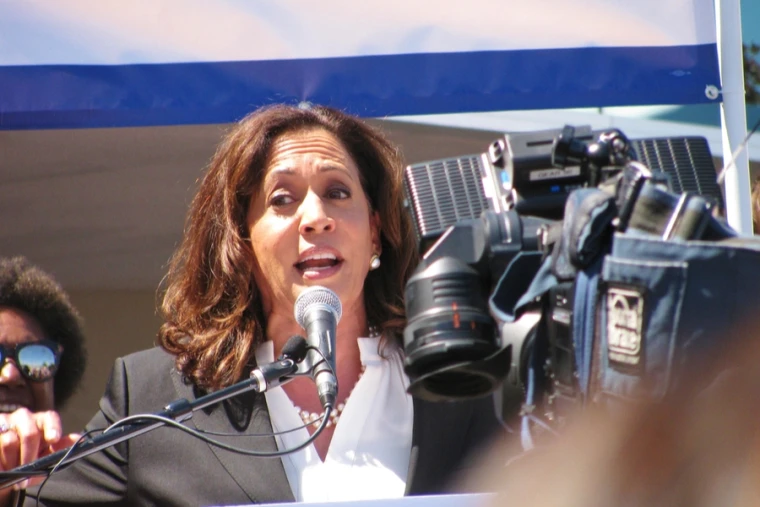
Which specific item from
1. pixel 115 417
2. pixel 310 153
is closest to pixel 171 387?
pixel 115 417

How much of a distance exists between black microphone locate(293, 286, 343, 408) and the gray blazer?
1.17ft

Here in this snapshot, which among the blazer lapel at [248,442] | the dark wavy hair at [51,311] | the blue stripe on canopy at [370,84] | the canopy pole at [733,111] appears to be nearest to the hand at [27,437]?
the blazer lapel at [248,442]

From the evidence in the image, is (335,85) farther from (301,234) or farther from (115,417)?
(115,417)

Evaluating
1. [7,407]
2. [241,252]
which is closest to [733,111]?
[241,252]

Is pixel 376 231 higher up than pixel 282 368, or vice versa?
pixel 376 231

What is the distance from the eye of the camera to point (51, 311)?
2885mm

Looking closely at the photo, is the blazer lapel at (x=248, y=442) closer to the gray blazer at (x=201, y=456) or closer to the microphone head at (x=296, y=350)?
the gray blazer at (x=201, y=456)

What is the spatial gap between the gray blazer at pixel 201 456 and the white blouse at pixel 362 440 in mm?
35

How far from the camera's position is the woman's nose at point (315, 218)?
2.30m

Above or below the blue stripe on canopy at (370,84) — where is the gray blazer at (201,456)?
below

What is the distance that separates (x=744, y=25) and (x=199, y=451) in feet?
8.58

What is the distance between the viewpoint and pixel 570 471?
4.21 ft

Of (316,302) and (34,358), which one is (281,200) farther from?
(34,358)

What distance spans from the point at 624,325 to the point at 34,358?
183 cm
